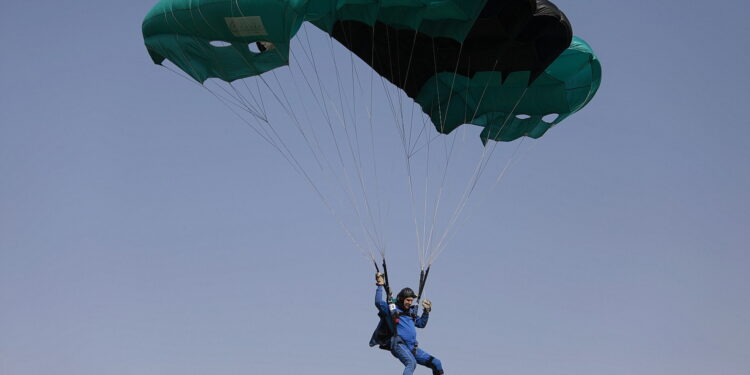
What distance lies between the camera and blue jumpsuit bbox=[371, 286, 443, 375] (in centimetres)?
1841

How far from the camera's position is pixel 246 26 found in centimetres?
1973

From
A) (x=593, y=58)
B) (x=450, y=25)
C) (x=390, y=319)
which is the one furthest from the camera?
(x=593, y=58)

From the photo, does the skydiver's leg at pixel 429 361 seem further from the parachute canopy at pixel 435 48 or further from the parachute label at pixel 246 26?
the parachute label at pixel 246 26

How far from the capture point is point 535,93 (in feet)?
72.0

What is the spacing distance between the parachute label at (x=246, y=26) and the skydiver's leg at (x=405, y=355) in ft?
18.6

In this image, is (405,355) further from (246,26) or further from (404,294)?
(246,26)

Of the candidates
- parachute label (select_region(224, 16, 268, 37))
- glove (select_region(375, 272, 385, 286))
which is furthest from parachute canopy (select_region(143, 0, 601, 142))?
glove (select_region(375, 272, 385, 286))

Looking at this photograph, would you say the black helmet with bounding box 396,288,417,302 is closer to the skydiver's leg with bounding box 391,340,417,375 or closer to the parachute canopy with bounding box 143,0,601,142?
the skydiver's leg with bounding box 391,340,417,375

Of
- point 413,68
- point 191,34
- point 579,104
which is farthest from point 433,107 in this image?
point 191,34

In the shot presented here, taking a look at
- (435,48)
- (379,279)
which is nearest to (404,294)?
(379,279)

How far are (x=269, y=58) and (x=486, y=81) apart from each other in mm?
4057

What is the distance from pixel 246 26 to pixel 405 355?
6.10m

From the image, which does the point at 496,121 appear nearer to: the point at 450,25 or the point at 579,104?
the point at 579,104

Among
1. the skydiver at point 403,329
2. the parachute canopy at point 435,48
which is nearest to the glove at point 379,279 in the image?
the skydiver at point 403,329
